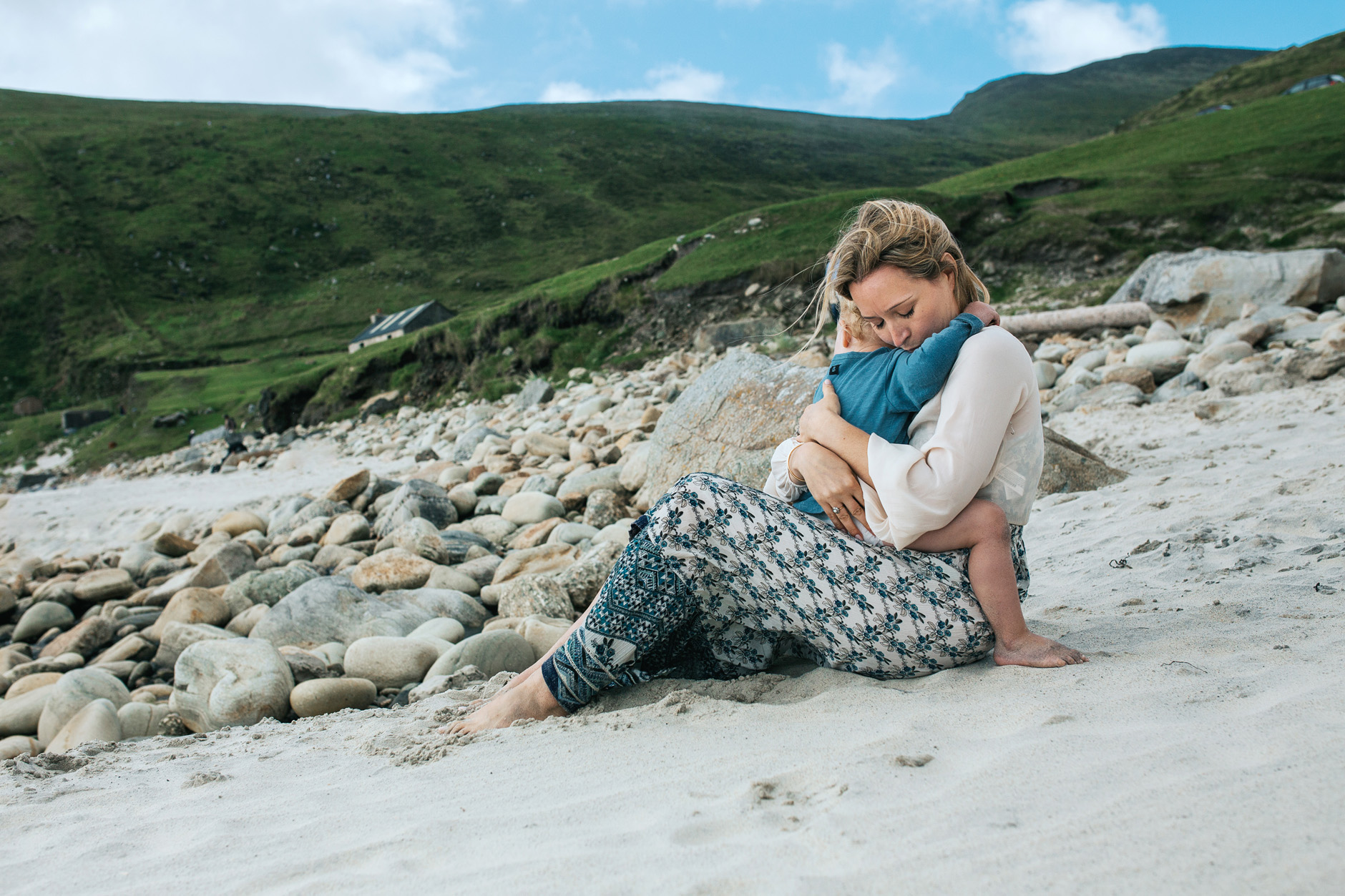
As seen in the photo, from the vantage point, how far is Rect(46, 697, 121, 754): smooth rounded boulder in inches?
139

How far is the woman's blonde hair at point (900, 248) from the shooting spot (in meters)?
2.25

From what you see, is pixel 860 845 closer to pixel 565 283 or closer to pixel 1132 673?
pixel 1132 673

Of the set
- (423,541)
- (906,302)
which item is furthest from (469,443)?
(906,302)

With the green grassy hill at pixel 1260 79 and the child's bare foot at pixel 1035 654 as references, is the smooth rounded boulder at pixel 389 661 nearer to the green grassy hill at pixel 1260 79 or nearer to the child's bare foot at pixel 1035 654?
the child's bare foot at pixel 1035 654

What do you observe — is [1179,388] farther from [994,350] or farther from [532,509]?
[994,350]

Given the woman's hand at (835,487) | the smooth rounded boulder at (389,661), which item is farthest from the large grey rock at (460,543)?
the woman's hand at (835,487)

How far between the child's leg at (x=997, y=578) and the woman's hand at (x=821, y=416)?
0.45 m

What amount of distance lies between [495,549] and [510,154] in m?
90.6

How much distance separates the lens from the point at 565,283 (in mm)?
20641

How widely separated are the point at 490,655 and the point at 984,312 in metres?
2.79

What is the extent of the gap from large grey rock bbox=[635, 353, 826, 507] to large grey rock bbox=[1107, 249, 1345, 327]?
269 inches

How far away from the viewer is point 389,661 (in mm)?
4113

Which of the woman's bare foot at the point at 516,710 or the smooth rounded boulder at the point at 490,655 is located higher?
the woman's bare foot at the point at 516,710

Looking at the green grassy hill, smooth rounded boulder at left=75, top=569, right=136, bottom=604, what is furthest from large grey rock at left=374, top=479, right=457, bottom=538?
the green grassy hill
